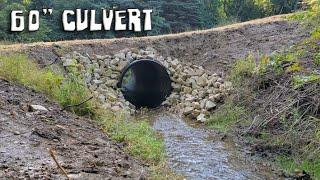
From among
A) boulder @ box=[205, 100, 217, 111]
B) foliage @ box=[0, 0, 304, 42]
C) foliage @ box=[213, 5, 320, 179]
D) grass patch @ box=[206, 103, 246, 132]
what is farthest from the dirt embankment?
foliage @ box=[0, 0, 304, 42]

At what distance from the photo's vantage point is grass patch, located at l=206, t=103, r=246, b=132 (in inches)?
385

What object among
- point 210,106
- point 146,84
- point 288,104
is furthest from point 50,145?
point 146,84

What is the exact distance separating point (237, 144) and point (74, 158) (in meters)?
4.01

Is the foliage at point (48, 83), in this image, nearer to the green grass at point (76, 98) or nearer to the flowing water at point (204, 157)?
the green grass at point (76, 98)

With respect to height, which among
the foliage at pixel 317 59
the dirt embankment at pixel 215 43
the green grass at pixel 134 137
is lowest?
the green grass at pixel 134 137

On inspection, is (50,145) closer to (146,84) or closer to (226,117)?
(226,117)

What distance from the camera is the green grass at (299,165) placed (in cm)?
675

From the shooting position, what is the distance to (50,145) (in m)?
5.40

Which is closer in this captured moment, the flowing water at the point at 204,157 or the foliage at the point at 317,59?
the flowing water at the point at 204,157

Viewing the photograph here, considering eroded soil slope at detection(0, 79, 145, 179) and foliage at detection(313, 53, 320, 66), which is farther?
foliage at detection(313, 53, 320, 66)

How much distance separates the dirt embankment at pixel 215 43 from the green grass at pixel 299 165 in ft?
18.6

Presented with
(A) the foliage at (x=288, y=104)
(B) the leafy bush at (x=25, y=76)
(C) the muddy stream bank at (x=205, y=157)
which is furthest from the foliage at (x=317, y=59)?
(B) the leafy bush at (x=25, y=76)

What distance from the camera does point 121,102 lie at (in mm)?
11828

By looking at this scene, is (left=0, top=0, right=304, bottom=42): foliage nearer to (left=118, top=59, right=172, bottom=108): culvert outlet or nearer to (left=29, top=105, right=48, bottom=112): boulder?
(left=118, top=59, right=172, bottom=108): culvert outlet
